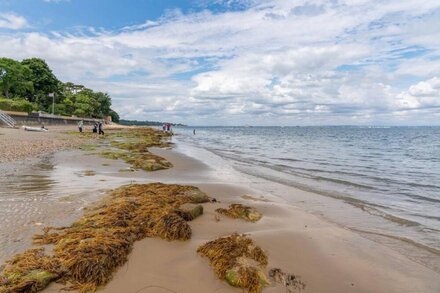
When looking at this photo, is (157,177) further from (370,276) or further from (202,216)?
(370,276)

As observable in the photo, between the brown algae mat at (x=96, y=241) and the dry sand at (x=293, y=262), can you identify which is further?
the dry sand at (x=293, y=262)

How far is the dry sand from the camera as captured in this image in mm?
4418

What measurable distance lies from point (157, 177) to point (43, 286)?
9848 mm

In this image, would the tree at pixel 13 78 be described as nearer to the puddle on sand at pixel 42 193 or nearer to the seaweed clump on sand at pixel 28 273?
the puddle on sand at pixel 42 193

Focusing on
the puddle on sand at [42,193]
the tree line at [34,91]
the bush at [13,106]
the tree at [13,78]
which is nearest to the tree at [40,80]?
the tree line at [34,91]

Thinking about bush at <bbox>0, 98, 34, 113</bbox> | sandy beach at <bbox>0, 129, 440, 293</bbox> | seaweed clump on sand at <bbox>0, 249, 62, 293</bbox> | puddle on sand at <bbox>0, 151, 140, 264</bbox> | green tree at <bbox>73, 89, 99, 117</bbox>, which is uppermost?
green tree at <bbox>73, 89, 99, 117</bbox>

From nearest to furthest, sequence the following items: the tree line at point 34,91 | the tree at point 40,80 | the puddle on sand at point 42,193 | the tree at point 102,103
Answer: the puddle on sand at point 42,193, the tree line at point 34,91, the tree at point 40,80, the tree at point 102,103

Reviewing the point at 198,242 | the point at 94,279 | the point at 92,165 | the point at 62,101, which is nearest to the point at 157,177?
the point at 92,165

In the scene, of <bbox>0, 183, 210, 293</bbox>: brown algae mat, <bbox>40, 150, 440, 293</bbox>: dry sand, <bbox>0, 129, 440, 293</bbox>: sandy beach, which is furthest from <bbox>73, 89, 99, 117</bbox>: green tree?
<bbox>40, 150, 440, 293</bbox>: dry sand

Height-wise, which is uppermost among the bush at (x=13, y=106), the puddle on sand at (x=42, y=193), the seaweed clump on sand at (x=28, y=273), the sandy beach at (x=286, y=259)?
the bush at (x=13, y=106)

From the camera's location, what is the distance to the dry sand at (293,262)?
174 inches

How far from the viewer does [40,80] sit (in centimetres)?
6650

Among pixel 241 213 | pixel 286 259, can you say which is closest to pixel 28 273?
pixel 286 259

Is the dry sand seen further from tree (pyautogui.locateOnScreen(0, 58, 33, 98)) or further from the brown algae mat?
tree (pyautogui.locateOnScreen(0, 58, 33, 98))
